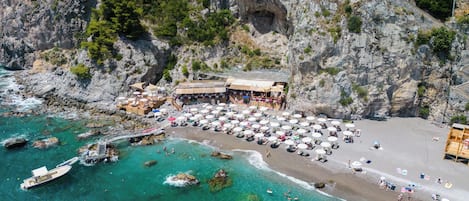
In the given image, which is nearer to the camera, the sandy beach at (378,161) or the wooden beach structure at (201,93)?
the sandy beach at (378,161)

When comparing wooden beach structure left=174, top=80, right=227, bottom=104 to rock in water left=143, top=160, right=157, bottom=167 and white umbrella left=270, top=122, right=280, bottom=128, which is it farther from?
rock in water left=143, top=160, right=157, bottom=167

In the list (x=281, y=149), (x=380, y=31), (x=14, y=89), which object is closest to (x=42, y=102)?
(x=14, y=89)

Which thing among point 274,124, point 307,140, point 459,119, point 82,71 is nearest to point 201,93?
point 274,124

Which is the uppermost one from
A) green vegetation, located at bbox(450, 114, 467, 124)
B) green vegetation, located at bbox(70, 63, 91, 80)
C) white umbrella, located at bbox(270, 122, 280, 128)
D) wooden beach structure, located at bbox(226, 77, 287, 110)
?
green vegetation, located at bbox(70, 63, 91, 80)

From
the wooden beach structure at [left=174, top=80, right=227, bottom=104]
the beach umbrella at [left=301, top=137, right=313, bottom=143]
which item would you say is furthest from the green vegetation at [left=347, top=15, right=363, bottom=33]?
the wooden beach structure at [left=174, top=80, right=227, bottom=104]

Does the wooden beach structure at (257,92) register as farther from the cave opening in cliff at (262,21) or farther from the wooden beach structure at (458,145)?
the wooden beach structure at (458,145)

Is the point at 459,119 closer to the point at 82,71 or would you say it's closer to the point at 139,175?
the point at 139,175

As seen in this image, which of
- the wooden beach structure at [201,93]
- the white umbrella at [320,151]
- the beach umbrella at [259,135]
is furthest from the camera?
the wooden beach structure at [201,93]

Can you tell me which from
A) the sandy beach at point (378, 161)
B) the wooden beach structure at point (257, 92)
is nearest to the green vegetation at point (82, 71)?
the sandy beach at point (378, 161)
